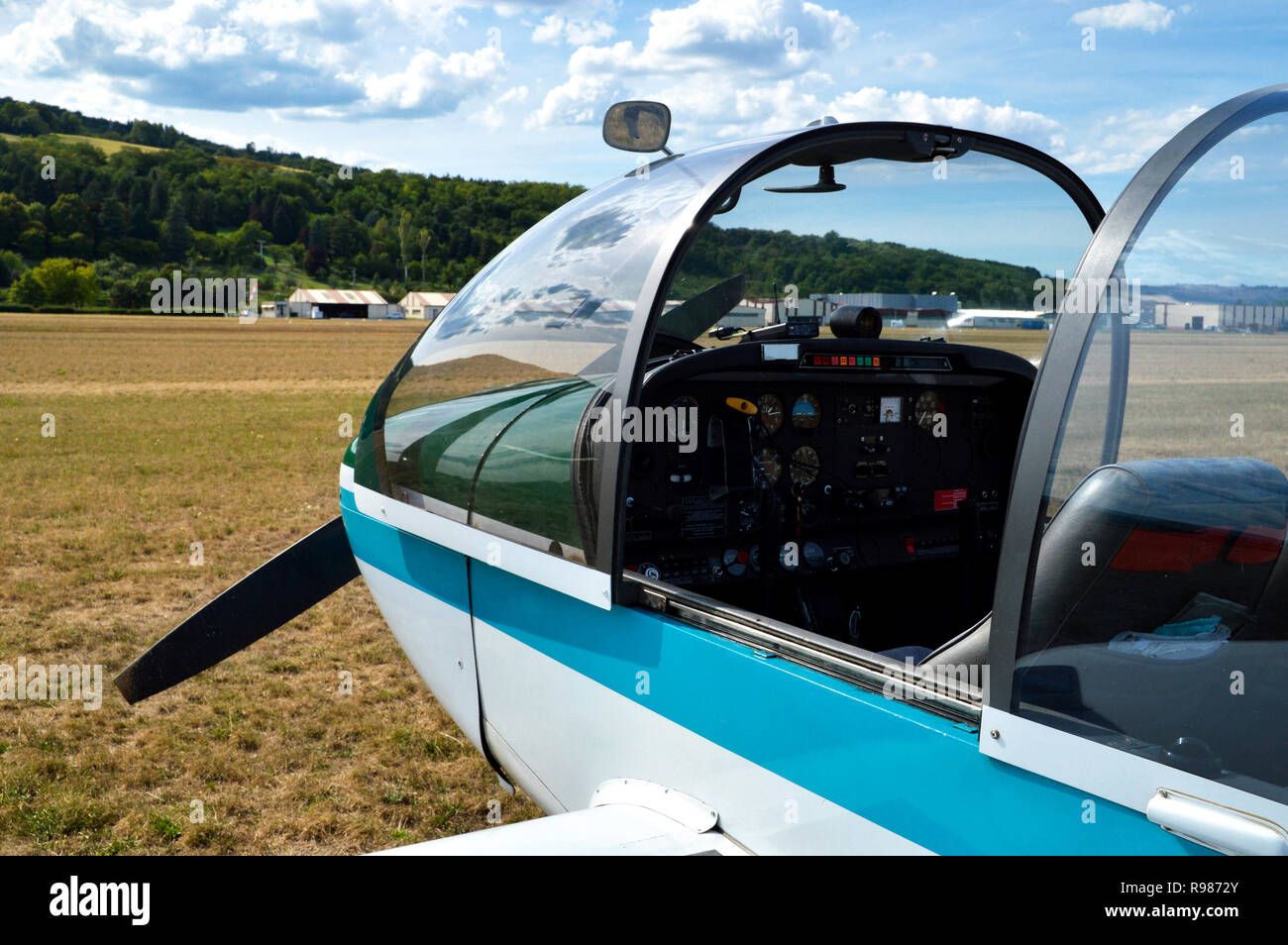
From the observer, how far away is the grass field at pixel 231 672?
4.98 ft

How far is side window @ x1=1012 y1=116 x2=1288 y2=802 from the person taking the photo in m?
1.26

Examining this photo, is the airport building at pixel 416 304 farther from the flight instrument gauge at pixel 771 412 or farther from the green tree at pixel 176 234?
the flight instrument gauge at pixel 771 412

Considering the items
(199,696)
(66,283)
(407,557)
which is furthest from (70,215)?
(407,557)

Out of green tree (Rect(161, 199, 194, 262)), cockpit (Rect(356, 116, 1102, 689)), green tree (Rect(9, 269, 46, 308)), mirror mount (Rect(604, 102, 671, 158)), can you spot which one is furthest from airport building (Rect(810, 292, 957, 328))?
green tree (Rect(9, 269, 46, 308))

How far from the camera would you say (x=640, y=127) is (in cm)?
267

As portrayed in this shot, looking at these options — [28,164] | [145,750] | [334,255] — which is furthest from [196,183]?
→ [145,750]

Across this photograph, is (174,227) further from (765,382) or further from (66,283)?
(765,382)

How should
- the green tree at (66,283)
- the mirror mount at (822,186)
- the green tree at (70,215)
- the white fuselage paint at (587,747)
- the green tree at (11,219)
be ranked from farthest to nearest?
the green tree at (11,219)
the green tree at (70,215)
the green tree at (66,283)
the mirror mount at (822,186)
the white fuselage paint at (587,747)

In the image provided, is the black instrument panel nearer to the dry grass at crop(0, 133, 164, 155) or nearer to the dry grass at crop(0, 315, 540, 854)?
the dry grass at crop(0, 315, 540, 854)

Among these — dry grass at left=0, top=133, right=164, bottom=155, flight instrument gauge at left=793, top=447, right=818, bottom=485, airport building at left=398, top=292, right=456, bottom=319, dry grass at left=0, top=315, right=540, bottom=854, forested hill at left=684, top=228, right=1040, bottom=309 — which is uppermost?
dry grass at left=0, top=133, right=164, bottom=155

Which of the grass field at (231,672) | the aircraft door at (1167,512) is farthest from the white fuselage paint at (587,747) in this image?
the grass field at (231,672)

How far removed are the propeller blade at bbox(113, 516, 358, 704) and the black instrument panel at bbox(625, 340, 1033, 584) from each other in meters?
1.14

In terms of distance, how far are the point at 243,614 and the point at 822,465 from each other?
6.61ft

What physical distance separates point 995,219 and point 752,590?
1356 mm
